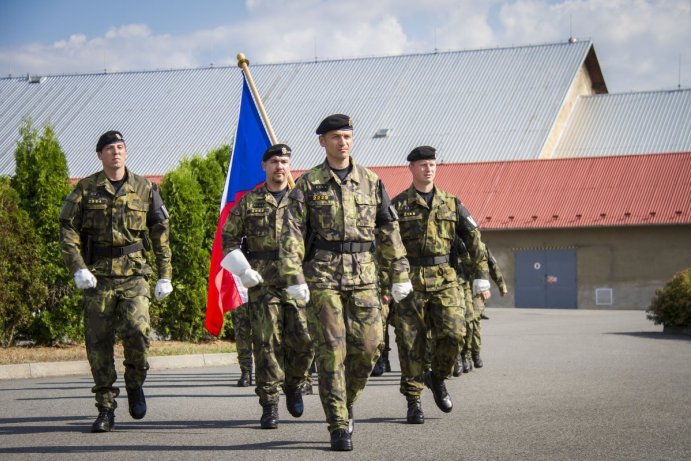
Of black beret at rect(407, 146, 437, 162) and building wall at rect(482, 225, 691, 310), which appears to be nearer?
black beret at rect(407, 146, 437, 162)

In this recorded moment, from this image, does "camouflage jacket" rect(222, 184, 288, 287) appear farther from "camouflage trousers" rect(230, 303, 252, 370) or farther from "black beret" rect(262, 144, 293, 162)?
"camouflage trousers" rect(230, 303, 252, 370)

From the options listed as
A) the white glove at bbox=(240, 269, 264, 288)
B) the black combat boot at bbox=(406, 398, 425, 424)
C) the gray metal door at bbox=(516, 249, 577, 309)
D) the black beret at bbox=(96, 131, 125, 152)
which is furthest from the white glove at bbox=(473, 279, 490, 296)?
the gray metal door at bbox=(516, 249, 577, 309)

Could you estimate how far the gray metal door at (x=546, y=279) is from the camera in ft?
130

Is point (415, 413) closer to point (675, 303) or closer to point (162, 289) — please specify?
point (162, 289)

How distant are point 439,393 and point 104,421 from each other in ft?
9.09

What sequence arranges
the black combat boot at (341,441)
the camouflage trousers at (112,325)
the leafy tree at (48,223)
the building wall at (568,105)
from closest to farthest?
the black combat boot at (341,441)
the camouflage trousers at (112,325)
the leafy tree at (48,223)
the building wall at (568,105)

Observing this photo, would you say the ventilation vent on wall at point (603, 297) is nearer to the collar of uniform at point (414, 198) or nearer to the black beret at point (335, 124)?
the collar of uniform at point (414, 198)

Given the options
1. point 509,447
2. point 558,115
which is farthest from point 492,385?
point 558,115

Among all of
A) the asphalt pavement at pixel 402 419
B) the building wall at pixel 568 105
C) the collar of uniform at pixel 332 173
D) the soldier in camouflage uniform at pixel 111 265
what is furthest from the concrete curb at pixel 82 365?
the building wall at pixel 568 105

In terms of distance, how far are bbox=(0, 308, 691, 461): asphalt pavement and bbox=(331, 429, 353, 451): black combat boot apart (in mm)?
88

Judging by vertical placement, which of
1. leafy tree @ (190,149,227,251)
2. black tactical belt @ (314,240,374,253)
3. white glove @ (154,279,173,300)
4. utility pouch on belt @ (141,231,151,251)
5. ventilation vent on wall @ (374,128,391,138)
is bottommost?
white glove @ (154,279,173,300)

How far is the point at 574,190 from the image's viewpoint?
1601 inches

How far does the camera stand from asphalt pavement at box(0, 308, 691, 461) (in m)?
7.62

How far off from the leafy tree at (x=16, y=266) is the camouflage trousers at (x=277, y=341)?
804 cm
